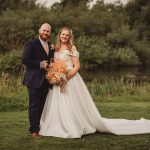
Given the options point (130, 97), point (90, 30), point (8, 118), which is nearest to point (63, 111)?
point (8, 118)

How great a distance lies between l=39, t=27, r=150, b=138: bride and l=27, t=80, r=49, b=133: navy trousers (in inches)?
6.6

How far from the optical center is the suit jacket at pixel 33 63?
8516mm

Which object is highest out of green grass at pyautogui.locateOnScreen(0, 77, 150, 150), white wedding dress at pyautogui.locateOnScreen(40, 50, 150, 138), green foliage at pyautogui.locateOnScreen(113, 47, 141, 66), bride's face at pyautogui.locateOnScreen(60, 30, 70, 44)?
bride's face at pyautogui.locateOnScreen(60, 30, 70, 44)

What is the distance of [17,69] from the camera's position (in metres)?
28.4

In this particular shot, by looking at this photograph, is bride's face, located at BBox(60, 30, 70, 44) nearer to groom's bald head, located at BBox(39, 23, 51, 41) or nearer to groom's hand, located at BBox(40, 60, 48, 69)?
groom's bald head, located at BBox(39, 23, 51, 41)

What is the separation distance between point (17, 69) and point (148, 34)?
89.0 ft

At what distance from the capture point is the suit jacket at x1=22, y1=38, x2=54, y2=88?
852 centimetres

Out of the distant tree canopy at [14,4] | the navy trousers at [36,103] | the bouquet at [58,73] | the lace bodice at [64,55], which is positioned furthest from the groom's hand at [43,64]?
the distant tree canopy at [14,4]

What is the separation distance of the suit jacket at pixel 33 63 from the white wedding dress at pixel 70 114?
48 centimetres

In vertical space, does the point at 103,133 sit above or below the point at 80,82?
below

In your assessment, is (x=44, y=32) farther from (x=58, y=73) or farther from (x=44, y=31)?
(x=58, y=73)

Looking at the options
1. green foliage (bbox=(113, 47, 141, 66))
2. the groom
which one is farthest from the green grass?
green foliage (bbox=(113, 47, 141, 66))

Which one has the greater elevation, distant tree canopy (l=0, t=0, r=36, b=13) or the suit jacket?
distant tree canopy (l=0, t=0, r=36, b=13)

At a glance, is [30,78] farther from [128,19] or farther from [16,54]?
[128,19]
